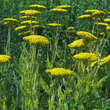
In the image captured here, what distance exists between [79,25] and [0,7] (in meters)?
1.90

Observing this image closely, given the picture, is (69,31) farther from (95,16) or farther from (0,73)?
(0,73)

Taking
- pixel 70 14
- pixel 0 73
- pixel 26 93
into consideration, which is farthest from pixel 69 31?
pixel 26 93

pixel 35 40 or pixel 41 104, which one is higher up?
pixel 35 40

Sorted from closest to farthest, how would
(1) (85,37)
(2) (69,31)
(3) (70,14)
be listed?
(1) (85,37)
(2) (69,31)
(3) (70,14)

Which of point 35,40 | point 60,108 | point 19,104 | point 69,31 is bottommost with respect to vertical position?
point 19,104

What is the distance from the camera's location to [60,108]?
2684mm

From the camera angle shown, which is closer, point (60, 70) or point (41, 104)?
point (60, 70)

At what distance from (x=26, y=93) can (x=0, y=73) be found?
1.21 meters

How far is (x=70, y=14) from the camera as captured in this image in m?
5.53

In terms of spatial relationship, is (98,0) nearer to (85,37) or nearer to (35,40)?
(85,37)

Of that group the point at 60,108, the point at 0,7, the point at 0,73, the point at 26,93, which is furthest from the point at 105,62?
the point at 0,7

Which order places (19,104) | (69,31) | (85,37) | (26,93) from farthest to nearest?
(69,31) < (19,104) < (85,37) < (26,93)

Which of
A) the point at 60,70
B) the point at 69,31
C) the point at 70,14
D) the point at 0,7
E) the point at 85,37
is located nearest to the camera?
the point at 60,70

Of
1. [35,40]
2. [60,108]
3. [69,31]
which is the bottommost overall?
[60,108]
